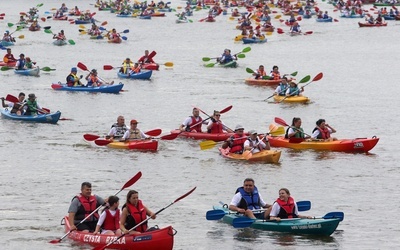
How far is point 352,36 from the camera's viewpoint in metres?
72.2

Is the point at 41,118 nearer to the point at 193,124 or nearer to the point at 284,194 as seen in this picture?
the point at 193,124

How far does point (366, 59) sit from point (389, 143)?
88.0ft

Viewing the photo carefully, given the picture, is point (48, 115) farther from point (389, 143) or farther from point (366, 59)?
point (366, 59)

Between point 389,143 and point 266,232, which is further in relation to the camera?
point 389,143

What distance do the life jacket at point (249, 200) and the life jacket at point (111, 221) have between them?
290cm

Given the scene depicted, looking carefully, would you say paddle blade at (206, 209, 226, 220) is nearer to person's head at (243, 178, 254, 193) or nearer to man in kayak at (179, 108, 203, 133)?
person's head at (243, 178, 254, 193)

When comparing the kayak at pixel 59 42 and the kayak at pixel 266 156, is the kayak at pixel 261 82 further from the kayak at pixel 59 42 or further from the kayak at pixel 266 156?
the kayak at pixel 59 42

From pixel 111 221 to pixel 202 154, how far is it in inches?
475

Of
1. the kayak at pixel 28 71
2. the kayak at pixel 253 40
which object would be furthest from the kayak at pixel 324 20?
the kayak at pixel 28 71

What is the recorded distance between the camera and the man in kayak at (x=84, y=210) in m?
18.9

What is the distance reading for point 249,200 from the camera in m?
20.1

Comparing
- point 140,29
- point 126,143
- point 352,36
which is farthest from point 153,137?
point 140,29

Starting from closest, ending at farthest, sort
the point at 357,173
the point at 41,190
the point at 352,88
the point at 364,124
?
1. the point at 41,190
2. the point at 357,173
3. the point at 364,124
4. the point at 352,88

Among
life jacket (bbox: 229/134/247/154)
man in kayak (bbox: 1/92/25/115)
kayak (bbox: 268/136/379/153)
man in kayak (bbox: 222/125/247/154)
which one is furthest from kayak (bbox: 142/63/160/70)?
life jacket (bbox: 229/134/247/154)
